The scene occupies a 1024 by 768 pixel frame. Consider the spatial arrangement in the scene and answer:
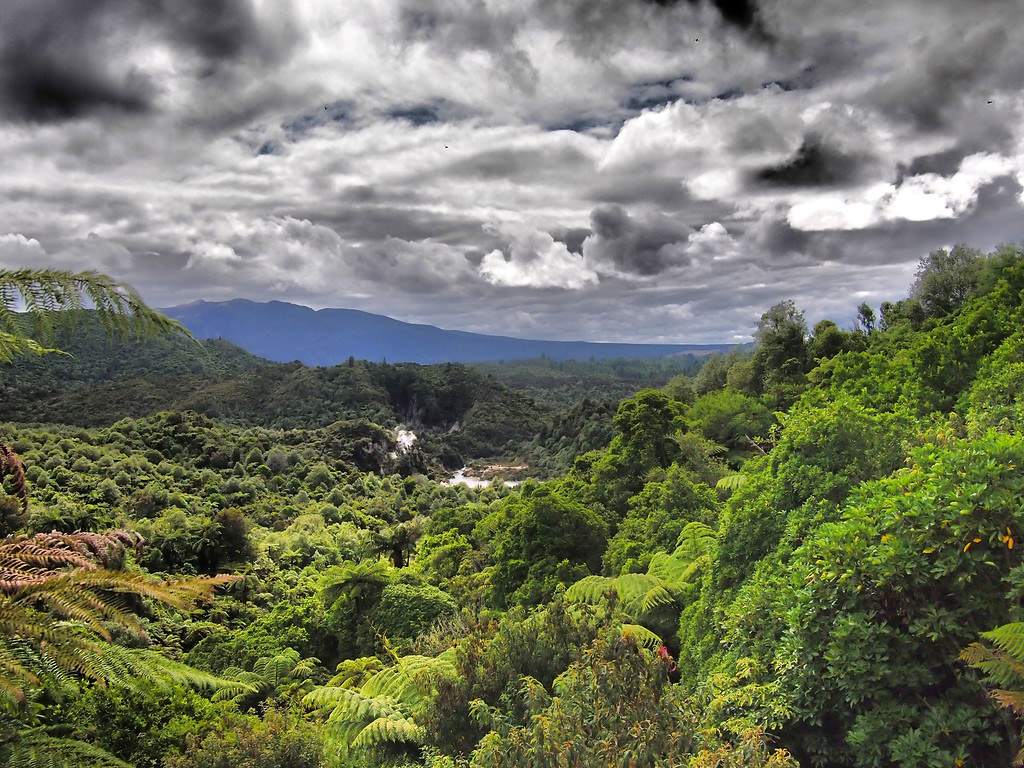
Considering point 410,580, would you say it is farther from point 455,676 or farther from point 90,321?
point 90,321

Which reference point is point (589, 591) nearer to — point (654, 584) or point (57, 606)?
point (654, 584)

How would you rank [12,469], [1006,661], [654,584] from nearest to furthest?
[12,469] → [1006,661] → [654,584]

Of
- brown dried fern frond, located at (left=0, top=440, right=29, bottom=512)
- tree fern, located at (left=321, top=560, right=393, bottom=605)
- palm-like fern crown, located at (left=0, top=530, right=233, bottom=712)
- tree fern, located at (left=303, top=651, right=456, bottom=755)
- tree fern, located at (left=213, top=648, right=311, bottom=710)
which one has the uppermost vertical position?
brown dried fern frond, located at (left=0, top=440, right=29, bottom=512)

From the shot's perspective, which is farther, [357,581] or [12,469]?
[357,581]

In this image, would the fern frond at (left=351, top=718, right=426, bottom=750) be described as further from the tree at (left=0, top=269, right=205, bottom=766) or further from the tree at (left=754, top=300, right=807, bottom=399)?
the tree at (left=754, top=300, right=807, bottom=399)

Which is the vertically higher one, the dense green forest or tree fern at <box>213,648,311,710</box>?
the dense green forest

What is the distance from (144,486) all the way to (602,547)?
35.5 meters

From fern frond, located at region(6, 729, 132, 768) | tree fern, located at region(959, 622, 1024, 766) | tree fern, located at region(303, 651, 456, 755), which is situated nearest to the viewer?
fern frond, located at region(6, 729, 132, 768)

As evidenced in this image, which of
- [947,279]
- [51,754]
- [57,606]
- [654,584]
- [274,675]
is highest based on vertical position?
[947,279]

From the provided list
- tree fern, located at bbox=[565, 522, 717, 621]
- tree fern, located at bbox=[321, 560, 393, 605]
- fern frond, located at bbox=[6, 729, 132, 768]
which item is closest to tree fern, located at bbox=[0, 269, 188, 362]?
fern frond, located at bbox=[6, 729, 132, 768]

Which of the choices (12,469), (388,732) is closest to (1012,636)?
(12,469)

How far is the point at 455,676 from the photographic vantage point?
6.00 m

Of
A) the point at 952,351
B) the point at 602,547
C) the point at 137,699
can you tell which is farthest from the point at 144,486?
the point at 952,351

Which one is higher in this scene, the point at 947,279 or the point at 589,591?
the point at 947,279
